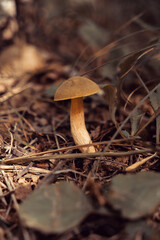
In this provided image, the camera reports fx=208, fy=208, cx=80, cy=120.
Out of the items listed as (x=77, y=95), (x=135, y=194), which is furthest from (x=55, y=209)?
(x=77, y=95)

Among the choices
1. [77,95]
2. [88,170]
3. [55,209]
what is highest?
[77,95]

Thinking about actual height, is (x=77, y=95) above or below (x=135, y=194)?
above

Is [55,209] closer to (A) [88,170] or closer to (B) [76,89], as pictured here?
(A) [88,170]

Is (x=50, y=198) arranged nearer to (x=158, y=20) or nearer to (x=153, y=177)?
(x=153, y=177)

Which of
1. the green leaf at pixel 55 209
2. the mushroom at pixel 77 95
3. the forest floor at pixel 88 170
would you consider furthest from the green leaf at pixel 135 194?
the mushroom at pixel 77 95

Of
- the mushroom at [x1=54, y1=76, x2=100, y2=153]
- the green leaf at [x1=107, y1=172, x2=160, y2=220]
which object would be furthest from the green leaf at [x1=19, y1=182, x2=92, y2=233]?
the mushroom at [x1=54, y1=76, x2=100, y2=153]

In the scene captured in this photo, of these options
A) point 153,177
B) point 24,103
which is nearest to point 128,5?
point 24,103
